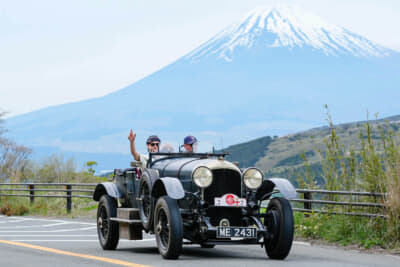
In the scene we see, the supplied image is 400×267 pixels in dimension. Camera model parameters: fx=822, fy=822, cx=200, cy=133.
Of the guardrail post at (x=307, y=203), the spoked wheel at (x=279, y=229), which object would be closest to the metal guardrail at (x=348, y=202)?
the guardrail post at (x=307, y=203)

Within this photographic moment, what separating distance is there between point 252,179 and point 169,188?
50.0 inches

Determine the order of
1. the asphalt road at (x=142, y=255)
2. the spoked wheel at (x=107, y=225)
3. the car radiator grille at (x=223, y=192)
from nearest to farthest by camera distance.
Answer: the asphalt road at (x=142, y=255)
the car radiator grille at (x=223, y=192)
the spoked wheel at (x=107, y=225)

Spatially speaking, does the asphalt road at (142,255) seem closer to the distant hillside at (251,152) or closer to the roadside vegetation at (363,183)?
the roadside vegetation at (363,183)

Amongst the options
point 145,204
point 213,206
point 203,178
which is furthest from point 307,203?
point 203,178

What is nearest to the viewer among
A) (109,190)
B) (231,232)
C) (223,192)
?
(231,232)

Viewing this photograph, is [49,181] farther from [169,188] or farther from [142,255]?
[169,188]

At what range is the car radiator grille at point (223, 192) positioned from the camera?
11.8 metres

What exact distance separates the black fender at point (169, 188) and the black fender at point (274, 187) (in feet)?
4.48

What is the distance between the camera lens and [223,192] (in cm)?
1184

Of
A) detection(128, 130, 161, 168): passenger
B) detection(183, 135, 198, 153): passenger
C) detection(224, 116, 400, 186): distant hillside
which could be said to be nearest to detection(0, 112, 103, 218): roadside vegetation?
detection(128, 130, 161, 168): passenger

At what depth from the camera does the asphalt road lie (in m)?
11.1

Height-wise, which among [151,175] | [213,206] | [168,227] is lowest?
[168,227]

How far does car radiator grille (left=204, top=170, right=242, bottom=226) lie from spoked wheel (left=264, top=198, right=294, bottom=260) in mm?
467

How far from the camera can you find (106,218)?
555 inches
